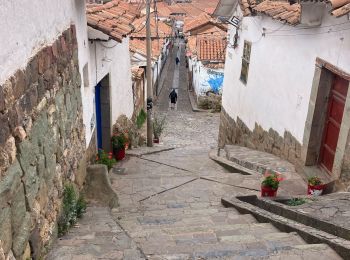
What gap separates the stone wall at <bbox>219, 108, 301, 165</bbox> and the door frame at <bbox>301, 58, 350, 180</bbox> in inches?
14.6

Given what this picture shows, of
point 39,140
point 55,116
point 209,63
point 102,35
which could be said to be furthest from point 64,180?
point 209,63

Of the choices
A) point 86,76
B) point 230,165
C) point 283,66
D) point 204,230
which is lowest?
point 230,165

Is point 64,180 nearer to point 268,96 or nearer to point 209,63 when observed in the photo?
point 268,96

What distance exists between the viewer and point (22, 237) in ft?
9.89

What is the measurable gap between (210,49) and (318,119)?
17.5m

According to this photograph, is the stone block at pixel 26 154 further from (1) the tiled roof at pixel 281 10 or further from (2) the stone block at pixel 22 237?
(1) the tiled roof at pixel 281 10

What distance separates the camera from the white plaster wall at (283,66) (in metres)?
6.49

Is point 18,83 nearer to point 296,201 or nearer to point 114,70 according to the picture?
point 296,201

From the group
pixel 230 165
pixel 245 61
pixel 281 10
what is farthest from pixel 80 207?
pixel 245 61

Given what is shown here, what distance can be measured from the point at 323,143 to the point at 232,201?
2260 mm

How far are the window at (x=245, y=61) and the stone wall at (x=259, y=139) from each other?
1.27 meters

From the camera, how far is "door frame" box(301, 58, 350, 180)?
631 cm

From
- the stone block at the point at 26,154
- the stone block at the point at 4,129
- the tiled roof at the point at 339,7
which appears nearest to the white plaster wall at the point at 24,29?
the stone block at the point at 4,129

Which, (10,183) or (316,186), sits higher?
(10,183)
